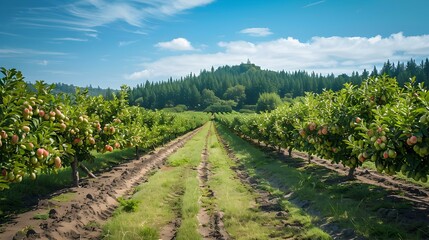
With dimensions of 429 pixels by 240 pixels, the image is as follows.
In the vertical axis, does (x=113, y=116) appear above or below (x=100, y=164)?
above

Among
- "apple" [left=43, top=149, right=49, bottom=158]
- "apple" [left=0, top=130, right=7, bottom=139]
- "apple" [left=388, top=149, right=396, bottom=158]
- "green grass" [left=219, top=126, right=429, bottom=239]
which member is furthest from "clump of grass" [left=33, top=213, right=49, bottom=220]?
"apple" [left=388, top=149, right=396, bottom=158]

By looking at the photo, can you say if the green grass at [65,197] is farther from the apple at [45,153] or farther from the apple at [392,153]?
the apple at [392,153]

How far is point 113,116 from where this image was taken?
15.0m

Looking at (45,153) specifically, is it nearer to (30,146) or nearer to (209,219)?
(30,146)

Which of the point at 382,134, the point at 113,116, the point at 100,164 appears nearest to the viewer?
the point at 382,134

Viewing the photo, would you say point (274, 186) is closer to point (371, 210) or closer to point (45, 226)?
point (371, 210)

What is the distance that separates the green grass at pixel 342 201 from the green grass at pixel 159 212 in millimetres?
3486

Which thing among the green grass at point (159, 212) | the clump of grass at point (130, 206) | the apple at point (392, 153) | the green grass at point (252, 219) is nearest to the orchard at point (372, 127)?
the apple at point (392, 153)

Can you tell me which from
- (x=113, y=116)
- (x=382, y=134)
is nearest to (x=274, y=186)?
(x=382, y=134)

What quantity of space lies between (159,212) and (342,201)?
656cm

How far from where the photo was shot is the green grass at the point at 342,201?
7.59m

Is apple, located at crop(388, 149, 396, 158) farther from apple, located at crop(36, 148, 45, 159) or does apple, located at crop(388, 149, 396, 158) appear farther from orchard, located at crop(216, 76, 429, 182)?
apple, located at crop(36, 148, 45, 159)

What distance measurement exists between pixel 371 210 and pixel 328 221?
169 cm

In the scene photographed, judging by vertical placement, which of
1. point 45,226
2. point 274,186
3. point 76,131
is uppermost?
point 76,131
